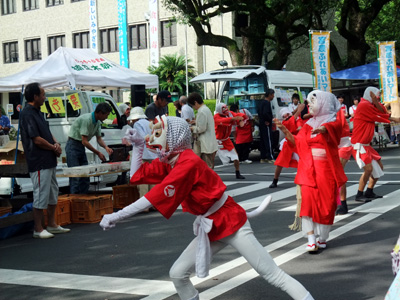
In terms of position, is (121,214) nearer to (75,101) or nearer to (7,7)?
(75,101)

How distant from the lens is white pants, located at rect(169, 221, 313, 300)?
4.50 meters

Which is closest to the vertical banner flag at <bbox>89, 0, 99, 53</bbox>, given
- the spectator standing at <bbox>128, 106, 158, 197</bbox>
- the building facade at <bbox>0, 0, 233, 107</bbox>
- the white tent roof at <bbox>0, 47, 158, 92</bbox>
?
the building facade at <bbox>0, 0, 233, 107</bbox>

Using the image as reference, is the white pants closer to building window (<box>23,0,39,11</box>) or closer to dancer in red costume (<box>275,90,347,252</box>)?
dancer in red costume (<box>275,90,347,252</box>)

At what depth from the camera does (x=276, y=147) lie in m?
19.7

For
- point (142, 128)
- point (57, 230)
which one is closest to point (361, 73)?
point (142, 128)

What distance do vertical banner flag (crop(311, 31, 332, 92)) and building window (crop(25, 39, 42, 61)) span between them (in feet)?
104

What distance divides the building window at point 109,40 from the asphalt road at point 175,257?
32910mm

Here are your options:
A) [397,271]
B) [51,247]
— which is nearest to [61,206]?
[51,247]

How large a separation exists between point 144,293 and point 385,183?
8.12 metres

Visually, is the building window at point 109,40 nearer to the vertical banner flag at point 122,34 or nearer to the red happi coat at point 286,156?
the vertical banner flag at point 122,34

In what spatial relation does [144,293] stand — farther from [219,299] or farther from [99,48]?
[99,48]

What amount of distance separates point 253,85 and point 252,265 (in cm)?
1550

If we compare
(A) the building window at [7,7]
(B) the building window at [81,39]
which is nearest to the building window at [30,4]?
(A) the building window at [7,7]

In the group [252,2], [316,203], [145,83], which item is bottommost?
[316,203]
